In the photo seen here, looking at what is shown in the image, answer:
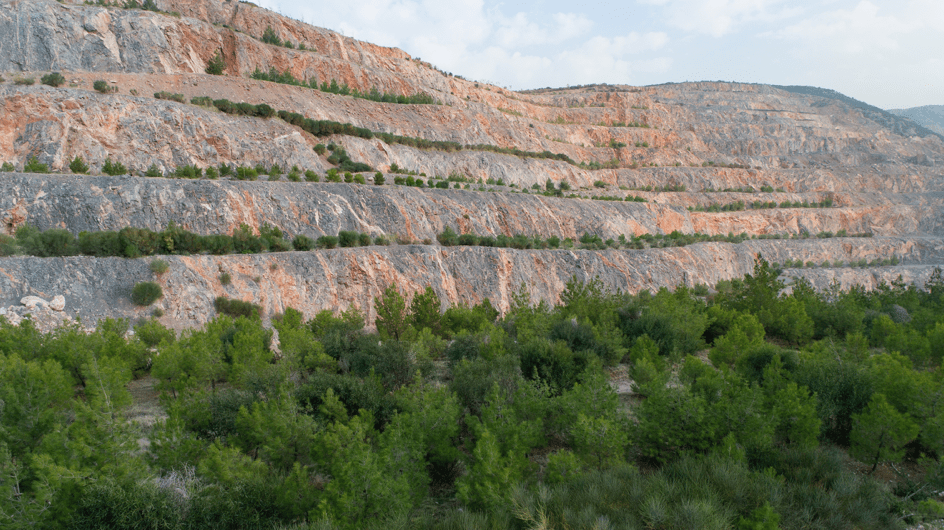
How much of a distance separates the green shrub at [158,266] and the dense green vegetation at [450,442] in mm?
5332

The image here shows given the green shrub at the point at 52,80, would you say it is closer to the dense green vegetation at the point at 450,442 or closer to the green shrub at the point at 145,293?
the green shrub at the point at 145,293

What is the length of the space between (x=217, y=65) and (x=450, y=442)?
37012 millimetres

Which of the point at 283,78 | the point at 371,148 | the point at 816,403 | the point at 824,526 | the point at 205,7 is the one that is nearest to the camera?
the point at 824,526

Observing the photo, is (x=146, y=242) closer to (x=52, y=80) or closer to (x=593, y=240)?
(x=52, y=80)

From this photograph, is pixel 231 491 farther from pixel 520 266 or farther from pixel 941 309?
pixel 941 309

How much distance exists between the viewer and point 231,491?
6.26 meters

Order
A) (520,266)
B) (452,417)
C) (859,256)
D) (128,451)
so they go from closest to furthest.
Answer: (128,451)
(452,417)
(520,266)
(859,256)

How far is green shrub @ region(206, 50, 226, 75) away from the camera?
3426cm

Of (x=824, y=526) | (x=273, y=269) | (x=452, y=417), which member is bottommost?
(x=824, y=526)

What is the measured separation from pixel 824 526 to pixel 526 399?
4.64 metres

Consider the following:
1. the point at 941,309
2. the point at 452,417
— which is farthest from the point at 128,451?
the point at 941,309

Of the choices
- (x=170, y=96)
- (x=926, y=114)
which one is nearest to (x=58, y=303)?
(x=170, y=96)

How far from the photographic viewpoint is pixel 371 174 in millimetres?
31469

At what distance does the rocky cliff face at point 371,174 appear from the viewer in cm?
1975
